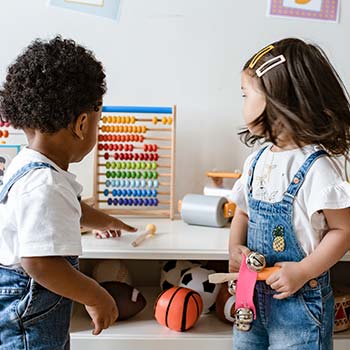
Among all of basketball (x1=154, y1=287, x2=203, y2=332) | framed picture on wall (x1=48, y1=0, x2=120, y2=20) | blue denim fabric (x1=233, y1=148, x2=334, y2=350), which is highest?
framed picture on wall (x1=48, y1=0, x2=120, y2=20)

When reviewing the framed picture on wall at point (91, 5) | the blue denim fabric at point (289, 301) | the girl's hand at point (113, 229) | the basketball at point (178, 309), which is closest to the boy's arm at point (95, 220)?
the girl's hand at point (113, 229)

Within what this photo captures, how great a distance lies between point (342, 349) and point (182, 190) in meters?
0.63

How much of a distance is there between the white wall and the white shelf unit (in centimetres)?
41

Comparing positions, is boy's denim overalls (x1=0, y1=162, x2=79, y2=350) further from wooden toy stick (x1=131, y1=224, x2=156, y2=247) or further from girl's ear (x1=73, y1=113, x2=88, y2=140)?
wooden toy stick (x1=131, y1=224, x2=156, y2=247)

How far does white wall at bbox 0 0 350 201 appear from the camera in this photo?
1.61 m

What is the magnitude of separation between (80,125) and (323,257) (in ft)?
1.54

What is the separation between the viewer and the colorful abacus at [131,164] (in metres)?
1.55

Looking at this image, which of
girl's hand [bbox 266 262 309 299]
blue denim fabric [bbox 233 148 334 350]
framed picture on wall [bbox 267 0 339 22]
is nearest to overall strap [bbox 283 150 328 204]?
blue denim fabric [bbox 233 148 334 350]

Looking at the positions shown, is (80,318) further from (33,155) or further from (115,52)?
(115,52)

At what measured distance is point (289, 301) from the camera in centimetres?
102

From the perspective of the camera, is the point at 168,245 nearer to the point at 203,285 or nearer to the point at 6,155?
the point at 203,285

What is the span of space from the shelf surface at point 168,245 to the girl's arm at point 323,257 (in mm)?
213

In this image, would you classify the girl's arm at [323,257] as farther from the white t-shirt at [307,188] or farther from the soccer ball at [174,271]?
the soccer ball at [174,271]

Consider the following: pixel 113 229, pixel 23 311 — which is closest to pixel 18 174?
pixel 23 311
